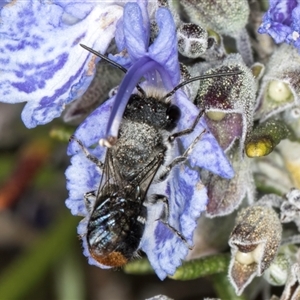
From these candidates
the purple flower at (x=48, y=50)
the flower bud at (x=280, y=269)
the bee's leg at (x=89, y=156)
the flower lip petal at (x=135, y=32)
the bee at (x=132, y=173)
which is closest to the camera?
the bee at (x=132, y=173)

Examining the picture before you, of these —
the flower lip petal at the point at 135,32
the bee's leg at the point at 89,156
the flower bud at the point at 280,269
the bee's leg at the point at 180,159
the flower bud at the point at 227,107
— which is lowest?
the flower bud at the point at 280,269

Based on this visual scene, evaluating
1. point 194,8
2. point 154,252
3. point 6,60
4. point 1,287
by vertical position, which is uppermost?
point 194,8

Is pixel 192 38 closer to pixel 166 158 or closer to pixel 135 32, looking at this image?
pixel 135 32

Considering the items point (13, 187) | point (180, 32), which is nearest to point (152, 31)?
point (180, 32)

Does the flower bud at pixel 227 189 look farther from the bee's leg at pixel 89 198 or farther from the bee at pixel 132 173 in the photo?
the bee's leg at pixel 89 198

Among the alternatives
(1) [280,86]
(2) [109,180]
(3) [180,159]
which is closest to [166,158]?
(3) [180,159]

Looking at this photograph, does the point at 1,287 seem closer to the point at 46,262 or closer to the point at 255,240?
the point at 46,262

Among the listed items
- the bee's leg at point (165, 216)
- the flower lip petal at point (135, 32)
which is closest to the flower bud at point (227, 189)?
the bee's leg at point (165, 216)

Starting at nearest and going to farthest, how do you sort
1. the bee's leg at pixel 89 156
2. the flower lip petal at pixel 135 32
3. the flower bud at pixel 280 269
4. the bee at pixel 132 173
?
the bee at pixel 132 173 < the flower lip petal at pixel 135 32 < the bee's leg at pixel 89 156 < the flower bud at pixel 280 269
